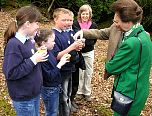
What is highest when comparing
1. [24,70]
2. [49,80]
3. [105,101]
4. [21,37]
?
[21,37]

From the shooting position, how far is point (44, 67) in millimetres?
3910

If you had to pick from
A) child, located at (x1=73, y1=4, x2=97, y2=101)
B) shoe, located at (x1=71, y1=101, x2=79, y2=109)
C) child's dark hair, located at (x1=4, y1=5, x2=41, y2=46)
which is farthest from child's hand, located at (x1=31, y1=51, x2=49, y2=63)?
shoe, located at (x1=71, y1=101, x2=79, y2=109)

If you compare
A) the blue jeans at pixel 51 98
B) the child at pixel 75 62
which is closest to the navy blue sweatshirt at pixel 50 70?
the blue jeans at pixel 51 98

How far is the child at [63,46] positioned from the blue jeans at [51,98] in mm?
271

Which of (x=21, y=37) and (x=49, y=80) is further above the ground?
(x=21, y=37)

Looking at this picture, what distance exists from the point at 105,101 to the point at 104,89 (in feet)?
2.02

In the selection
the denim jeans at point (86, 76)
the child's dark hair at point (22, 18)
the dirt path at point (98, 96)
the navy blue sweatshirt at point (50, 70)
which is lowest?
the dirt path at point (98, 96)

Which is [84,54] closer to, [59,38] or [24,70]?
[59,38]

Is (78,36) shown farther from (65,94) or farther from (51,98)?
(51,98)

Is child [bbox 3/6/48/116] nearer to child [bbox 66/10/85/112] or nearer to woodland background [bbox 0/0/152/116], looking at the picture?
child [bbox 66/10/85/112]

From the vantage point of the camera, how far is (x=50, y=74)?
3.94 m

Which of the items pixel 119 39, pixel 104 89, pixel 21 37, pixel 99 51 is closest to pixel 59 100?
pixel 119 39

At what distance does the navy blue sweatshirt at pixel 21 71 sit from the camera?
3252 mm

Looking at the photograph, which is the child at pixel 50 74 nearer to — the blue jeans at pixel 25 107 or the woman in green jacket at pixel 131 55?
the blue jeans at pixel 25 107
